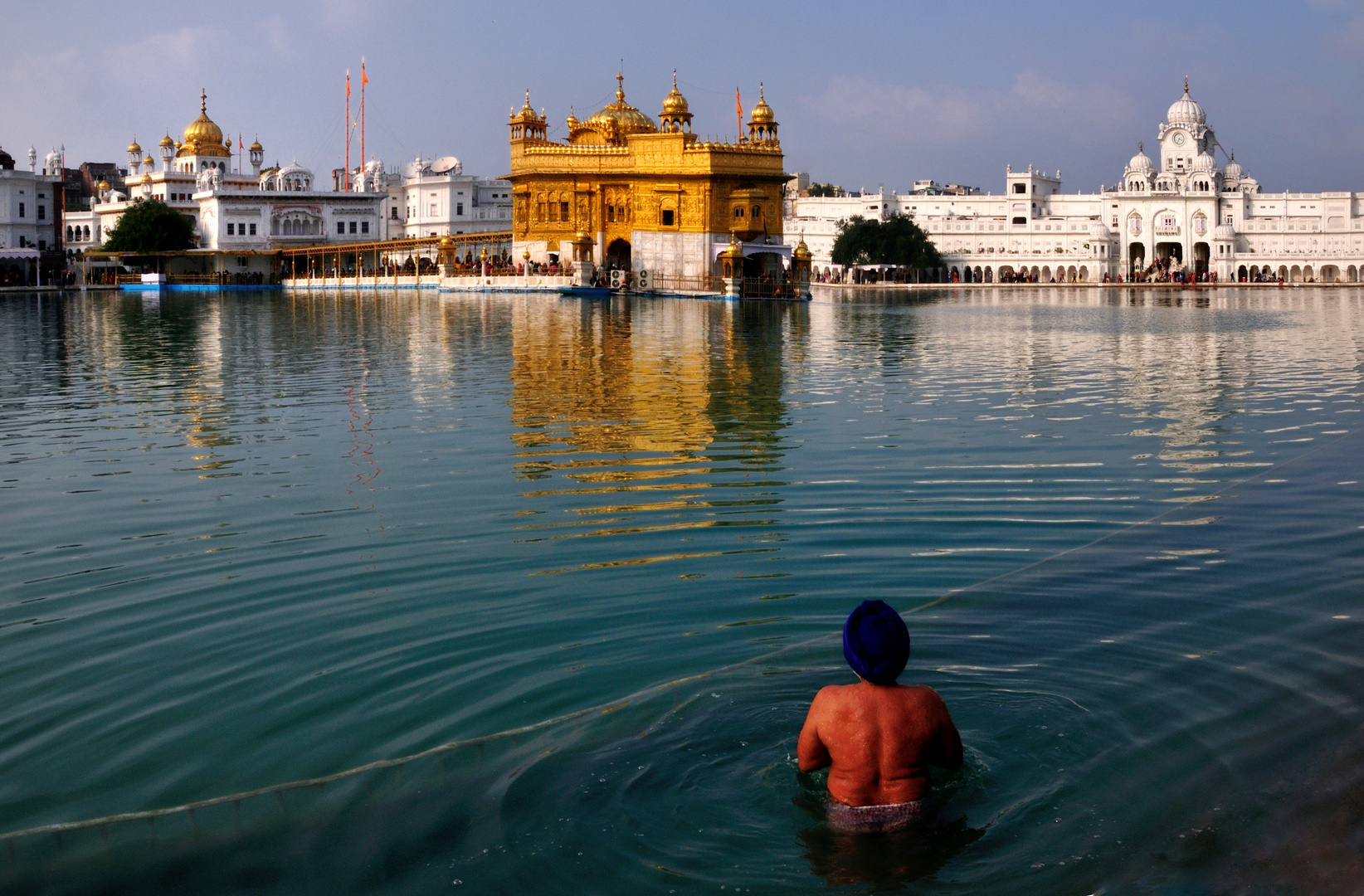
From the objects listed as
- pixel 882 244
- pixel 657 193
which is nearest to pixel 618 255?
pixel 657 193

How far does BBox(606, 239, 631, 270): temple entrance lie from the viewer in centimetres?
6281

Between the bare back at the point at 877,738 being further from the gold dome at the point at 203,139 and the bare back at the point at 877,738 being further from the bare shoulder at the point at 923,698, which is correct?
the gold dome at the point at 203,139

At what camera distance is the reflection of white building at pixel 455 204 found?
90.4m

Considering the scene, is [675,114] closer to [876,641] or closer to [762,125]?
[762,125]

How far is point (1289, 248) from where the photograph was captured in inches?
3939

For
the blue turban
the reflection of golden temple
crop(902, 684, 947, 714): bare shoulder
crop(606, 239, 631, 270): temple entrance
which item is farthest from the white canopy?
the blue turban

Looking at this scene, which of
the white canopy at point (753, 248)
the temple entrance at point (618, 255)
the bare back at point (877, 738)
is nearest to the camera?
the bare back at point (877, 738)

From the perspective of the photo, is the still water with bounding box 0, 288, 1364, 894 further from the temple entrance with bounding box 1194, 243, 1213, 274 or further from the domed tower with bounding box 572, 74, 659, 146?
the temple entrance with bounding box 1194, 243, 1213, 274

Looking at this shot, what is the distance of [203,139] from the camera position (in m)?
93.5

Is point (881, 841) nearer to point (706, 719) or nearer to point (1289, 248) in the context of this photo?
point (706, 719)

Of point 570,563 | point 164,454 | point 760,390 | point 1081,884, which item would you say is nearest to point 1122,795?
point 1081,884

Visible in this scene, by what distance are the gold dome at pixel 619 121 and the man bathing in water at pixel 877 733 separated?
61852 mm

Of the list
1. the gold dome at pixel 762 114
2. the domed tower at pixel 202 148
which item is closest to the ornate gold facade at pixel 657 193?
the gold dome at pixel 762 114

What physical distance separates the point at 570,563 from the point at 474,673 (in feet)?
6.43
